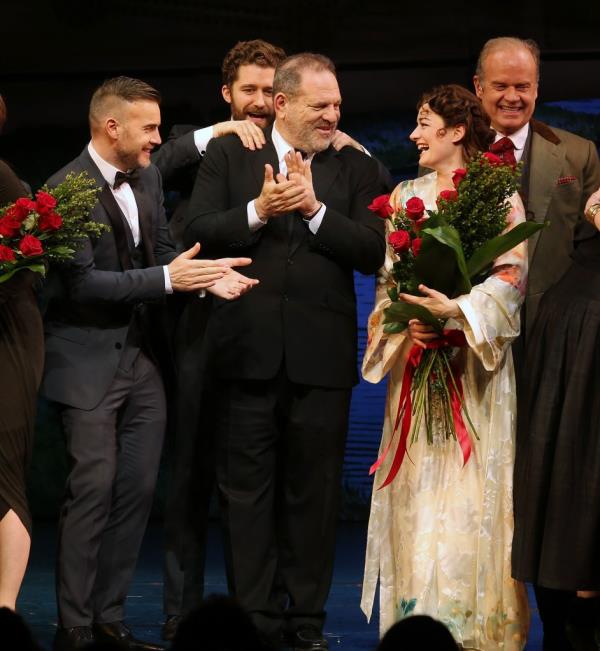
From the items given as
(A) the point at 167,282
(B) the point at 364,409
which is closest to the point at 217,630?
(A) the point at 167,282

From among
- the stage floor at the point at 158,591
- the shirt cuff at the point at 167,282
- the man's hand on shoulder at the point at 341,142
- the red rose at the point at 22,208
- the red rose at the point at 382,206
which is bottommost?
the stage floor at the point at 158,591

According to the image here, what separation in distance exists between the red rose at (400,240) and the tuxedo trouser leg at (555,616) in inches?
48.0

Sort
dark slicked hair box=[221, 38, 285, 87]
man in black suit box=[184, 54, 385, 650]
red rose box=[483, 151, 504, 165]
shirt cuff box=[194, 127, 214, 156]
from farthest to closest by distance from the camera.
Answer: dark slicked hair box=[221, 38, 285, 87], shirt cuff box=[194, 127, 214, 156], man in black suit box=[184, 54, 385, 650], red rose box=[483, 151, 504, 165]

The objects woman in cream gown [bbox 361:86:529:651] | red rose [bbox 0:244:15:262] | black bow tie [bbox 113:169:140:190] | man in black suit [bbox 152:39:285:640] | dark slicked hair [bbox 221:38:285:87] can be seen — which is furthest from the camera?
dark slicked hair [bbox 221:38:285:87]

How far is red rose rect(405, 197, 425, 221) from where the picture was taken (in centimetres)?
435

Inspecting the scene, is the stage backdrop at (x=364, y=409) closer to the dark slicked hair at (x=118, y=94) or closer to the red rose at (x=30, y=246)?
the dark slicked hair at (x=118, y=94)

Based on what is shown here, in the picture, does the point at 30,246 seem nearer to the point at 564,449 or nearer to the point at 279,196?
the point at 279,196

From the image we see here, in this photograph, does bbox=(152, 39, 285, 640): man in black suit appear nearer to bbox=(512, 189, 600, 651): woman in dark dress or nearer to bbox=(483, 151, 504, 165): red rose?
bbox=(483, 151, 504, 165): red rose

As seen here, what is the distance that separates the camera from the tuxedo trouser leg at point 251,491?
469 centimetres

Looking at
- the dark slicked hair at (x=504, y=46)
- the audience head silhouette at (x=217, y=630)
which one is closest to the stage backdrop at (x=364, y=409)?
the dark slicked hair at (x=504, y=46)

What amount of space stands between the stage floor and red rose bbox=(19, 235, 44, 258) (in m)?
1.38

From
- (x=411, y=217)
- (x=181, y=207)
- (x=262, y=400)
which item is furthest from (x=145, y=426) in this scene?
(x=411, y=217)

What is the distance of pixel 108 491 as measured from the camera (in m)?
4.68

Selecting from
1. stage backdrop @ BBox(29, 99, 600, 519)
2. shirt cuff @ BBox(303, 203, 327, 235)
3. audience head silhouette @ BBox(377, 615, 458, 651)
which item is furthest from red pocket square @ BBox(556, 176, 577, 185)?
audience head silhouette @ BBox(377, 615, 458, 651)
